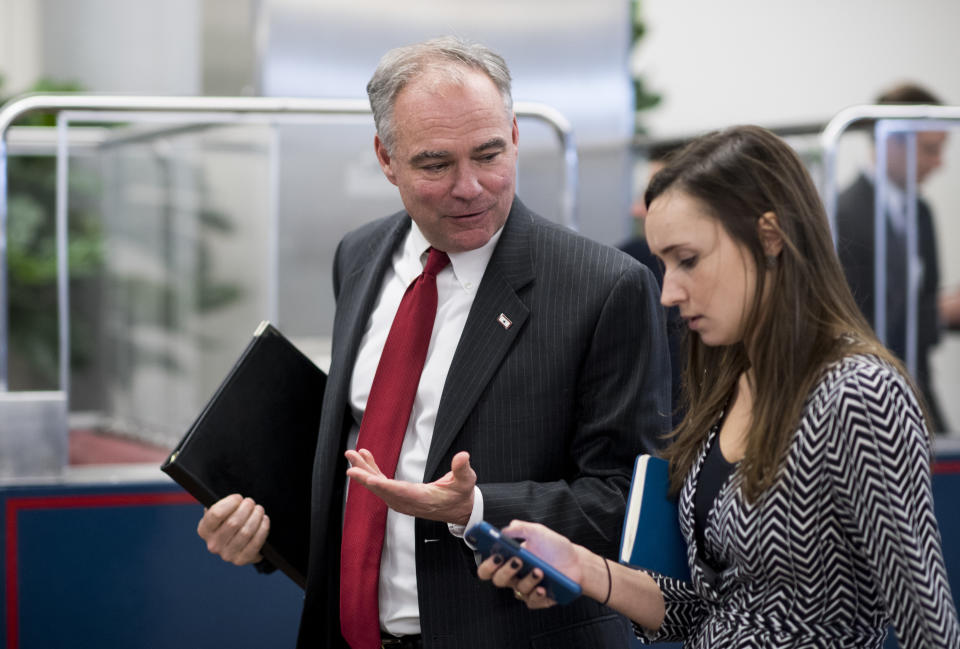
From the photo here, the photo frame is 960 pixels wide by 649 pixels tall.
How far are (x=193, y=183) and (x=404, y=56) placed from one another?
290cm

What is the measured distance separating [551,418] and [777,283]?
47 cm

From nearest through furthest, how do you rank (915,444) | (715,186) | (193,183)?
(915,444), (715,186), (193,183)

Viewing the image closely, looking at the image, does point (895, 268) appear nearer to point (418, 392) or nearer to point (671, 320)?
point (671, 320)

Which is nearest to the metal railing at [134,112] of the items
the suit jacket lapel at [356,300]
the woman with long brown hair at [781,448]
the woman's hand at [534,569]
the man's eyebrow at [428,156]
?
the suit jacket lapel at [356,300]

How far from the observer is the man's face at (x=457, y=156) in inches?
71.3

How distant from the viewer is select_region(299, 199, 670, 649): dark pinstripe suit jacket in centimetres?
174

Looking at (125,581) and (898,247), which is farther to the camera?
(898,247)

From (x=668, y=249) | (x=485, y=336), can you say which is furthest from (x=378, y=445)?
(x=668, y=249)

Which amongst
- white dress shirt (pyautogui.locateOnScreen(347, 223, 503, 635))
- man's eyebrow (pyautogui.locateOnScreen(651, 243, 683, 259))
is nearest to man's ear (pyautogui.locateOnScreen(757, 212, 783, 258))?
man's eyebrow (pyautogui.locateOnScreen(651, 243, 683, 259))

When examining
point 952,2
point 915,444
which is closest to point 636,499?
point 915,444

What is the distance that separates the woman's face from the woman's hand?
1.16 ft

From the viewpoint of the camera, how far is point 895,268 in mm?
3760

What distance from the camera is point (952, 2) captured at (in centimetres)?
927

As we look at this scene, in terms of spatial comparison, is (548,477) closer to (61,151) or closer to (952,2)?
(61,151)
